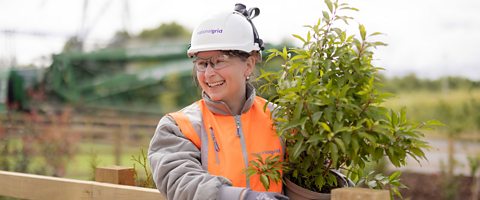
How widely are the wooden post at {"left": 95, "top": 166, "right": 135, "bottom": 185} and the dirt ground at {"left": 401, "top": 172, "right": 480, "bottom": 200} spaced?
17.5ft

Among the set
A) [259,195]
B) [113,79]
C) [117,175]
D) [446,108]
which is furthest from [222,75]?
[113,79]

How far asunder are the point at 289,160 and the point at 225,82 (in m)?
0.37

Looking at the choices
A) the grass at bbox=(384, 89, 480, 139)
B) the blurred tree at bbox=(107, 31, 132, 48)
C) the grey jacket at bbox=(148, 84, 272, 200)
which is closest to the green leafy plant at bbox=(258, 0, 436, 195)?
the grey jacket at bbox=(148, 84, 272, 200)

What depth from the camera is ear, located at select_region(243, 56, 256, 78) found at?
102 inches

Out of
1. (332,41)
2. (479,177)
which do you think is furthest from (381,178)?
(479,177)

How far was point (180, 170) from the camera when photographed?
7.57 feet

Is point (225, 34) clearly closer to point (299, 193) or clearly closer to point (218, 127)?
point (218, 127)

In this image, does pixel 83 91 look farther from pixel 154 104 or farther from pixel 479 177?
pixel 479 177

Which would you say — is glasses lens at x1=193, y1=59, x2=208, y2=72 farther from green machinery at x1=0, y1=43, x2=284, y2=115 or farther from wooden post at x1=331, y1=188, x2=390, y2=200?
green machinery at x1=0, y1=43, x2=284, y2=115

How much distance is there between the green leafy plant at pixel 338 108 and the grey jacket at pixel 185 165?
0.88ft

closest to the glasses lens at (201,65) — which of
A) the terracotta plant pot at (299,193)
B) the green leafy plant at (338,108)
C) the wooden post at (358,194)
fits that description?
the green leafy plant at (338,108)

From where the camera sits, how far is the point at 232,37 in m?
2.45

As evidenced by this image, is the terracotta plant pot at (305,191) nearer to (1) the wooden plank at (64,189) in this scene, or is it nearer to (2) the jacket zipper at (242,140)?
(2) the jacket zipper at (242,140)

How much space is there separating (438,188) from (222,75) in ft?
23.1
